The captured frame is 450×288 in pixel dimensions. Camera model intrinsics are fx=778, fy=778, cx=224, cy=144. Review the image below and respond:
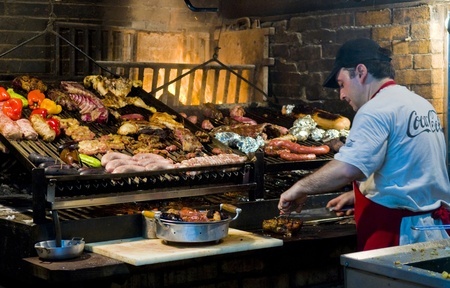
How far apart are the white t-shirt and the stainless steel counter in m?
1.08

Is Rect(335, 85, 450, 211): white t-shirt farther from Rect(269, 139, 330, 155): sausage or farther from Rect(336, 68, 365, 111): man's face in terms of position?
Rect(269, 139, 330, 155): sausage

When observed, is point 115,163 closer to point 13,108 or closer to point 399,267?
point 13,108

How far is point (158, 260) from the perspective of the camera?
5.67m

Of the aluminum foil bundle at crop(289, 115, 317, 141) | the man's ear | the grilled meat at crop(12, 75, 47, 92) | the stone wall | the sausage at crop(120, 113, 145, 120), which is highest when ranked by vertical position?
the stone wall

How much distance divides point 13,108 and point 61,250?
2.80 metres

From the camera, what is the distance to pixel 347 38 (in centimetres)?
984

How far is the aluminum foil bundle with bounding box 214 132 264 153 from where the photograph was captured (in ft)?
26.6

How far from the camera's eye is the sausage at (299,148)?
832 cm

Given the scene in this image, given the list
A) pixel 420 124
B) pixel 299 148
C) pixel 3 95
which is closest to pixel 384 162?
pixel 420 124

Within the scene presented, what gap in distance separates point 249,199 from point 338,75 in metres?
1.71

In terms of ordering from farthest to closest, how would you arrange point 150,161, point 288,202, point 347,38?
point 347,38, point 150,161, point 288,202

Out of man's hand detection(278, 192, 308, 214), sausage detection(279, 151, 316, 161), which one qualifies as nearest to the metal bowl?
man's hand detection(278, 192, 308, 214)

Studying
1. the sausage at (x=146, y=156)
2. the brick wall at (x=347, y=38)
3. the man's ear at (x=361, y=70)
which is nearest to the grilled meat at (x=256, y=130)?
the brick wall at (x=347, y=38)

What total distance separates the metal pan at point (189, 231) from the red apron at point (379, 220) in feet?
3.57
